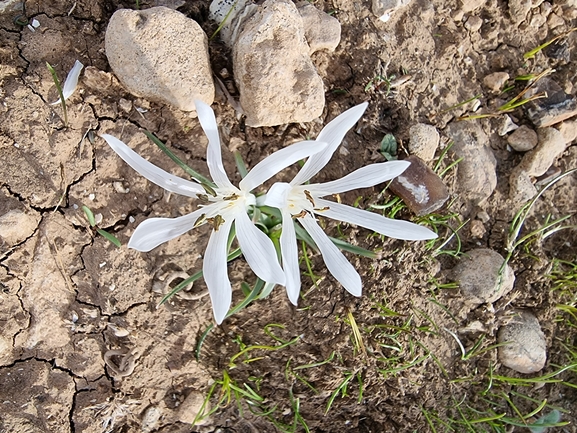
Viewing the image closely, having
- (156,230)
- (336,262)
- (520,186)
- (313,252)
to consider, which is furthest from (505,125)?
(156,230)

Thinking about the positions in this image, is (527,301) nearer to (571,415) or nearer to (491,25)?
(571,415)

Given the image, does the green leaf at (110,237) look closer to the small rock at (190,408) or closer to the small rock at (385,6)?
the small rock at (190,408)

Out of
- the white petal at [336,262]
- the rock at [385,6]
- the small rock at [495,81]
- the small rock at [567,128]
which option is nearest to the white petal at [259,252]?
the white petal at [336,262]

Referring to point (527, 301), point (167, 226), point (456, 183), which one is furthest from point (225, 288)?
point (527, 301)

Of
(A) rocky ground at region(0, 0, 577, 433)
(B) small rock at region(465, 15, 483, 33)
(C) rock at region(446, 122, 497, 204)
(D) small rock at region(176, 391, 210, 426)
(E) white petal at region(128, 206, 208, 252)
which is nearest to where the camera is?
(E) white petal at region(128, 206, 208, 252)

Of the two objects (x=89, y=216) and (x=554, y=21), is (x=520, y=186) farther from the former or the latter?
(x=89, y=216)

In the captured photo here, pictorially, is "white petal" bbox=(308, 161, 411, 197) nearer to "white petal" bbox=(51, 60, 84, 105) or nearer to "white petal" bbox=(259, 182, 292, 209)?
"white petal" bbox=(259, 182, 292, 209)

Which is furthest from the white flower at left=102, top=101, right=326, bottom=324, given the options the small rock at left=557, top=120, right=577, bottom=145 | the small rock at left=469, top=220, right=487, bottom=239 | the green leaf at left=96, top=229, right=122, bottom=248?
the small rock at left=557, top=120, right=577, bottom=145
